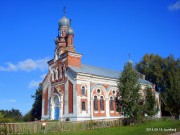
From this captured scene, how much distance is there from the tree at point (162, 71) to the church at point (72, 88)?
1247 centimetres

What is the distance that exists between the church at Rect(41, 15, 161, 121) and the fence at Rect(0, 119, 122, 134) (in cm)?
933

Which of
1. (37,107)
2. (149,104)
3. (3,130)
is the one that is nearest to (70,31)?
(37,107)

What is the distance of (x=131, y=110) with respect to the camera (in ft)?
86.3

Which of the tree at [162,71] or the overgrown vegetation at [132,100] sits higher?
the tree at [162,71]

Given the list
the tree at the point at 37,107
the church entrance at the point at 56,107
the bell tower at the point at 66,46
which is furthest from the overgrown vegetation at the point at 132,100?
the tree at the point at 37,107

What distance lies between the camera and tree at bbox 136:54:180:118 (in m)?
46.7

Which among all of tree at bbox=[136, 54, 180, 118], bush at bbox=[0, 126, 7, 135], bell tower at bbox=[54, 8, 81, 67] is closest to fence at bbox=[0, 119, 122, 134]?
bush at bbox=[0, 126, 7, 135]

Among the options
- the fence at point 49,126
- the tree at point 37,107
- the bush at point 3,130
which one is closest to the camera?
the bush at point 3,130

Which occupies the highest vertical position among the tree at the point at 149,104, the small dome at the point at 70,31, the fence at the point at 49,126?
the small dome at the point at 70,31

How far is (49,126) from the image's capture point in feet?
69.4

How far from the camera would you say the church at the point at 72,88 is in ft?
113

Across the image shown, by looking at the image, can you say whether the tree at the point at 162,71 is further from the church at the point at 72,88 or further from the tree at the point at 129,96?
the tree at the point at 129,96

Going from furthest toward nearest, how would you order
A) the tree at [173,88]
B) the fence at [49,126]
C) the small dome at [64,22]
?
the small dome at [64,22], the tree at [173,88], the fence at [49,126]

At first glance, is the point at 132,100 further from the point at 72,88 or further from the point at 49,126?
the point at 72,88
